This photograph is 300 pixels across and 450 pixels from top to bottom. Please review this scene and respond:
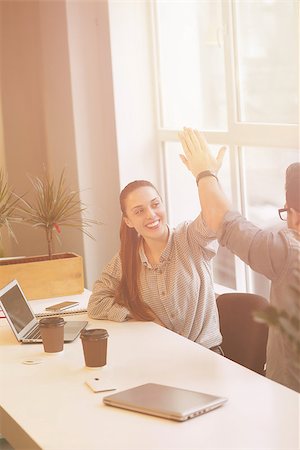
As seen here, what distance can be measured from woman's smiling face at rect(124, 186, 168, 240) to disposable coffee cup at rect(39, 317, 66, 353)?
0.64 m

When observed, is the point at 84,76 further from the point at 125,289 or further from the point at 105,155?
the point at 125,289

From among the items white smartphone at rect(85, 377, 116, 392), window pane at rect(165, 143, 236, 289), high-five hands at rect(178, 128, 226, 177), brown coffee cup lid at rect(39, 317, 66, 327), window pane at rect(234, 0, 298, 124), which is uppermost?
window pane at rect(234, 0, 298, 124)

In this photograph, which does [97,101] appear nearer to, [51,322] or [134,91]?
[134,91]

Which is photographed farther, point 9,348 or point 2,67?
point 2,67

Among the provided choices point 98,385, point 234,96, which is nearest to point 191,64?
point 234,96

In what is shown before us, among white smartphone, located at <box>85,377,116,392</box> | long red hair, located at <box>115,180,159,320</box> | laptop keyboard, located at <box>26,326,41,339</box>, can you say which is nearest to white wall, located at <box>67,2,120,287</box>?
long red hair, located at <box>115,180,159,320</box>

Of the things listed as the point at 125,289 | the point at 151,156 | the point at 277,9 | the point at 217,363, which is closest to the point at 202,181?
the point at 217,363

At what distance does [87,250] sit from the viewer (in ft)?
16.6

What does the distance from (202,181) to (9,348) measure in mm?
968

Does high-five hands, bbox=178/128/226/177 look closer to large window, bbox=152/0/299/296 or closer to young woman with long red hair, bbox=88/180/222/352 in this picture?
young woman with long red hair, bbox=88/180/222/352

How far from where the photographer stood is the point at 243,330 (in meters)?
3.26

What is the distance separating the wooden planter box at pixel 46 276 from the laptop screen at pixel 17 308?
61 centimetres

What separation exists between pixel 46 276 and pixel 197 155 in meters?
1.39

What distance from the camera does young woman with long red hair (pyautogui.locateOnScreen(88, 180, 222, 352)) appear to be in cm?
332
